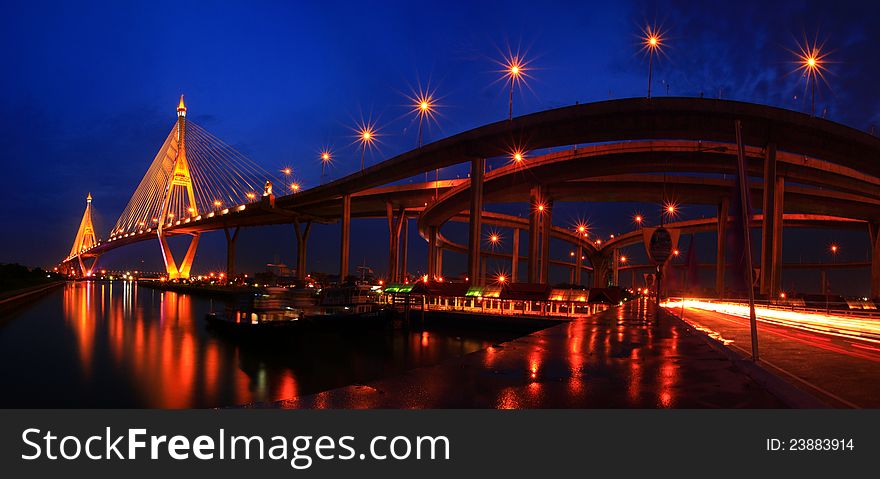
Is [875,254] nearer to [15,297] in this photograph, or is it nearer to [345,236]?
[345,236]

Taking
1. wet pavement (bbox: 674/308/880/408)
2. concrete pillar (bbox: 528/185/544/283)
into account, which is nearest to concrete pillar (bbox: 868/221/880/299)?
concrete pillar (bbox: 528/185/544/283)

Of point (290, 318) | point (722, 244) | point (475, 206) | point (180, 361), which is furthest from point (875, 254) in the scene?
point (180, 361)

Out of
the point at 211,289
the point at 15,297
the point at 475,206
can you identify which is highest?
the point at 475,206

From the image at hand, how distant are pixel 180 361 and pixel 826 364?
32520 millimetres

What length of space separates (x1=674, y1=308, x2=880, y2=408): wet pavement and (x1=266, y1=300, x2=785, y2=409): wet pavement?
0.87 metres

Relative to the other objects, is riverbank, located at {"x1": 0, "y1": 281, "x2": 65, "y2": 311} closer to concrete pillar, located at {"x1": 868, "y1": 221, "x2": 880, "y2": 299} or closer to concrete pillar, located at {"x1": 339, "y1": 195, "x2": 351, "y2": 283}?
concrete pillar, located at {"x1": 339, "y1": 195, "x2": 351, "y2": 283}

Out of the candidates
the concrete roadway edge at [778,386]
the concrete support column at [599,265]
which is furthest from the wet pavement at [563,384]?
the concrete support column at [599,265]

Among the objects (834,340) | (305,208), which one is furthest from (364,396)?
(305,208)

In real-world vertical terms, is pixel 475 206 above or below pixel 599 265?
above

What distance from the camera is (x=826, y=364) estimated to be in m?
10.8

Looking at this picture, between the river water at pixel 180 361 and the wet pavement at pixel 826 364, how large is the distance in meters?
17.6

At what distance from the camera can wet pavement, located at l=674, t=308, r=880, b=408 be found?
757cm

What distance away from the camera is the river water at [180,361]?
23172mm

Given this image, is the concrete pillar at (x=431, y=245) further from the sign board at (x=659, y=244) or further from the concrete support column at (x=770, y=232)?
the sign board at (x=659, y=244)
